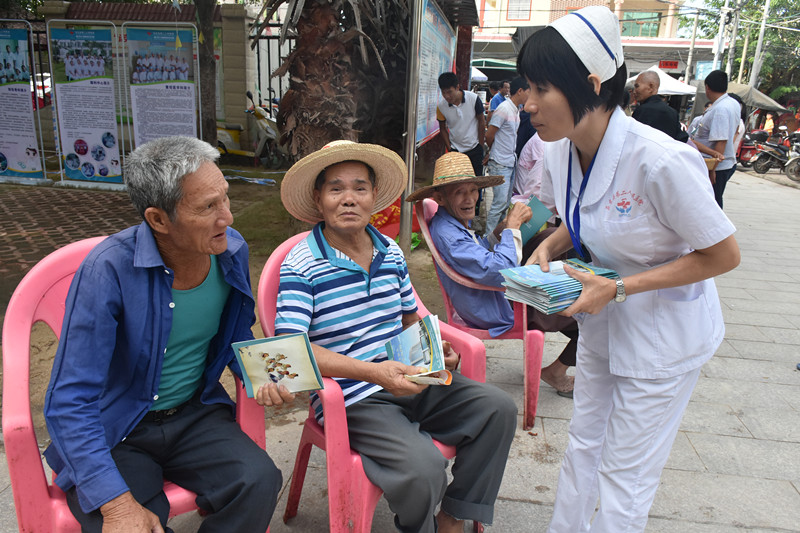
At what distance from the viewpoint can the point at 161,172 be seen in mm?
1637

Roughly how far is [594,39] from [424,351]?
1.03 m

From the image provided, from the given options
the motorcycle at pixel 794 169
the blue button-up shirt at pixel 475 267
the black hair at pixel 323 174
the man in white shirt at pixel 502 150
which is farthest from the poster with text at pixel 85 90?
the motorcycle at pixel 794 169

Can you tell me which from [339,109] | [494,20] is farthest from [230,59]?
[494,20]

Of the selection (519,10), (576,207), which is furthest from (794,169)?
(519,10)

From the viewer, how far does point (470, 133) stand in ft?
25.6

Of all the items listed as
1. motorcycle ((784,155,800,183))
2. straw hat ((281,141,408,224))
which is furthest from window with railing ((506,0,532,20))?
straw hat ((281,141,408,224))

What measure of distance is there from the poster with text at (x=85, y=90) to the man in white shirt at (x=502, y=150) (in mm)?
5627

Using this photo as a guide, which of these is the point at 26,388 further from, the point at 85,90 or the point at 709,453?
the point at 85,90

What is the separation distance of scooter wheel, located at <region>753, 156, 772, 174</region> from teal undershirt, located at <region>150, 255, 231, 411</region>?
19808 millimetres

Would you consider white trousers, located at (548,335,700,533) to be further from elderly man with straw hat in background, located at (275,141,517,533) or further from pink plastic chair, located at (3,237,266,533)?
pink plastic chair, located at (3,237,266,533)

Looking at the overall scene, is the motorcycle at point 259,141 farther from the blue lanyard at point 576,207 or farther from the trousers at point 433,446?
the blue lanyard at point 576,207

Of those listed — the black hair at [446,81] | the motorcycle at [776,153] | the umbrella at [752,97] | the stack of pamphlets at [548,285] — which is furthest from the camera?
the umbrella at [752,97]

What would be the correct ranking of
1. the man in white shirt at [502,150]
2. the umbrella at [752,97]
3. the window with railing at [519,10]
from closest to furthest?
the man in white shirt at [502,150] < the umbrella at [752,97] < the window with railing at [519,10]

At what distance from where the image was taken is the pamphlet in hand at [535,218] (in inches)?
119
